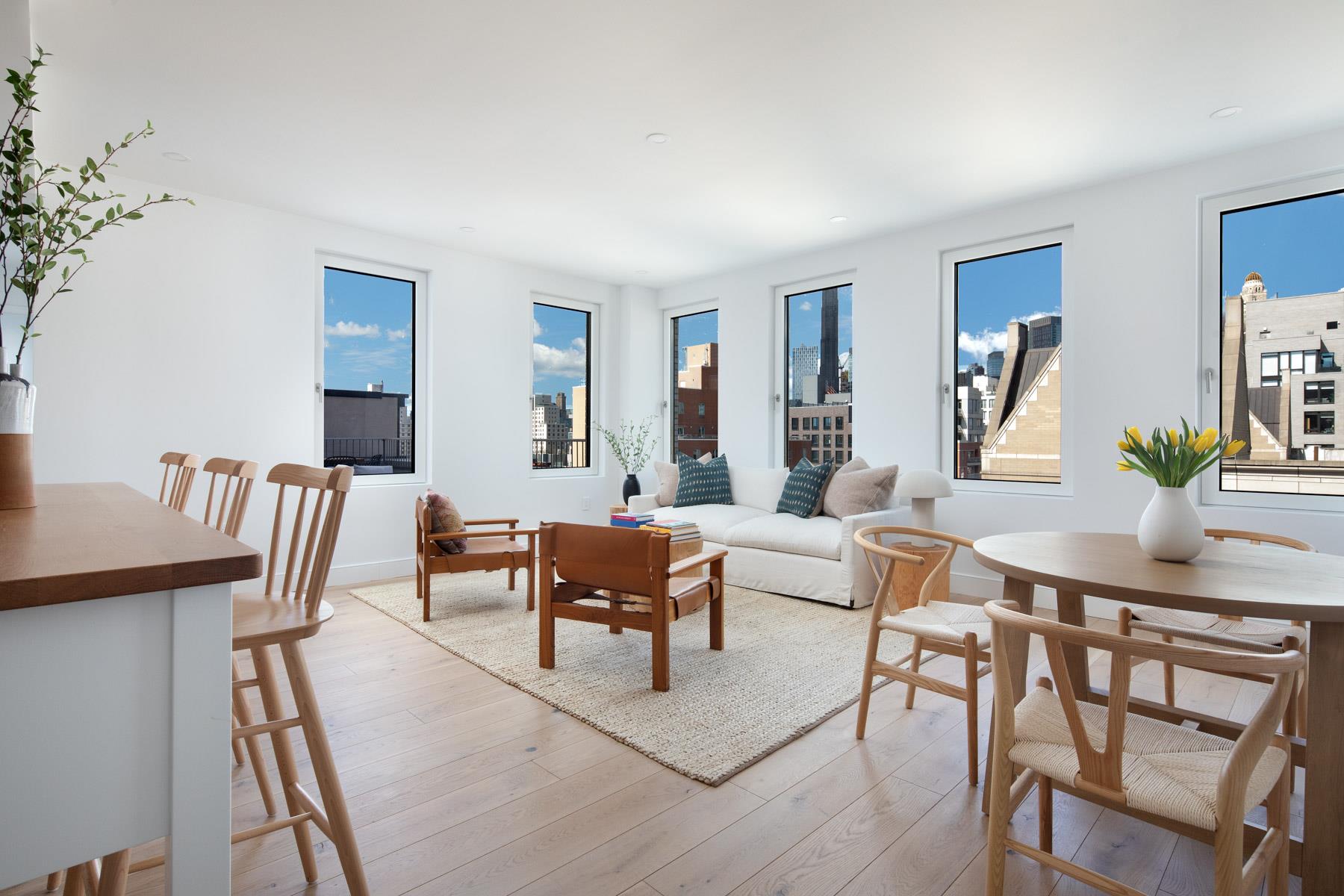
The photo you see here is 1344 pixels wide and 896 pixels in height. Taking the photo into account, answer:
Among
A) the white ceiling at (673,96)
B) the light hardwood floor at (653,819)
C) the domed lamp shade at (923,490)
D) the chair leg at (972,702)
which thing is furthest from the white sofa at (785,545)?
the white ceiling at (673,96)

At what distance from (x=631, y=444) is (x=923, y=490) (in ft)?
10.7

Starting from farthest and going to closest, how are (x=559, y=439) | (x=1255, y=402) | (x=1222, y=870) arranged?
(x=559, y=439) → (x=1255, y=402) → (x=1222, y=870)

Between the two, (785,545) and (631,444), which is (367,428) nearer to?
(631,444)

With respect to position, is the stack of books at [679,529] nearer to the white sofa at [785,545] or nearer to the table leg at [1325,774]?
the white sofa at [785,545]

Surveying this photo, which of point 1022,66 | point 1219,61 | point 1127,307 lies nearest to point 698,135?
point 1022,66

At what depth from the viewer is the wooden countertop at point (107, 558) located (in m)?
0.72

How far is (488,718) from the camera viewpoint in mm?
2512

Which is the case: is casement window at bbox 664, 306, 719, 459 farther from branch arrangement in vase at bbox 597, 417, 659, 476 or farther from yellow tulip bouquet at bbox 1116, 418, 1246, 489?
yellow tulip bouquet at bbox 1116, 418, 1246, 489

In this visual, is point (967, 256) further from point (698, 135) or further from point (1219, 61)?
point (698, 135)

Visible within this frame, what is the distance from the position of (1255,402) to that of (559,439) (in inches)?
200

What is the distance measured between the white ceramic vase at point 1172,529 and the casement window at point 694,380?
4.51 m

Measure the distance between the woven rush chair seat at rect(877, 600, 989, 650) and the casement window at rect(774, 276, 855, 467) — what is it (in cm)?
308

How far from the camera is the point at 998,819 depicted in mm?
1367

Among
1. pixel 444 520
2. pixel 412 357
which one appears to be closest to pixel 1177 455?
pixel 444 520
